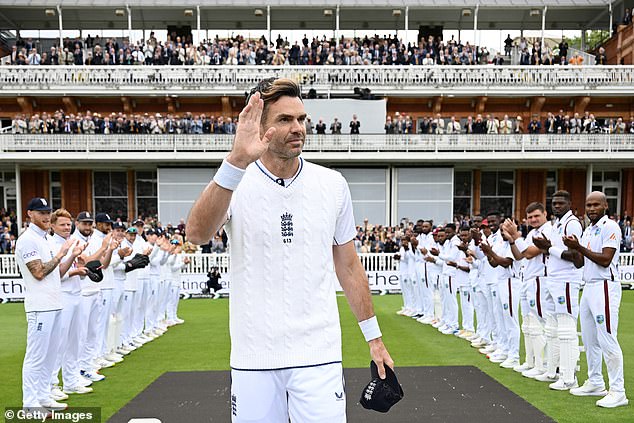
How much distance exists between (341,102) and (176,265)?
17.0 metres

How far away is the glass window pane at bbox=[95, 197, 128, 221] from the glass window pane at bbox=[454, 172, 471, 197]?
61.1 feet

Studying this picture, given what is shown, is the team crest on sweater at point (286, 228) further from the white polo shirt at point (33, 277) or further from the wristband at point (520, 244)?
the wristband at point (520, 244)

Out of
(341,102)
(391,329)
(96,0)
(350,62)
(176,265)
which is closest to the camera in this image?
(391,329)

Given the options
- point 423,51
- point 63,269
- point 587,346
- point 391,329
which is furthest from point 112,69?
point 587,346

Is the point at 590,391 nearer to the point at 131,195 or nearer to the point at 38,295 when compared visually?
the point at 38,295

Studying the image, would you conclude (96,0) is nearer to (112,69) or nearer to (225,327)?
(112,69)

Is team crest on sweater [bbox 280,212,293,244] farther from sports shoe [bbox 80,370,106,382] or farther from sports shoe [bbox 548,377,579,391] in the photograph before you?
sports shoe [bbox 80,370,106,382]

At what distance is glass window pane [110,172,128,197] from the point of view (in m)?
33.0

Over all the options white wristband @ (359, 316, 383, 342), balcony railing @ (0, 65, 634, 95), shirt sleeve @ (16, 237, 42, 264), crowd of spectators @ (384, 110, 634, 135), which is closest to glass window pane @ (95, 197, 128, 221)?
balcony railing @ (0, 65, 634, 95)

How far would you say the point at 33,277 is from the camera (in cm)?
719

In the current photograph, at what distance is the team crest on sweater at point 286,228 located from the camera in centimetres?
328

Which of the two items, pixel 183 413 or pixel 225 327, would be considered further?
pixel 225 327

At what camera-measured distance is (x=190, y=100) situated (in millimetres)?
32500

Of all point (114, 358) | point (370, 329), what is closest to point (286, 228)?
point (370, 329)
